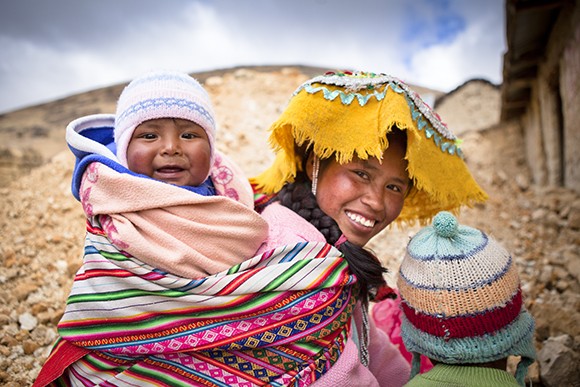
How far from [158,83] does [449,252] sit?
1383 millimetres

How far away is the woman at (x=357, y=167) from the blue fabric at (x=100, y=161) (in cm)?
31

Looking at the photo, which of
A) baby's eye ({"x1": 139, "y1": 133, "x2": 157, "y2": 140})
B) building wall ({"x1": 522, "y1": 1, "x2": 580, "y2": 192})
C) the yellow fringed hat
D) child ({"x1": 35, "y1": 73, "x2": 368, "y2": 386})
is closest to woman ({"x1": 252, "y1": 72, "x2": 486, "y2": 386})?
the yellow fringed hat

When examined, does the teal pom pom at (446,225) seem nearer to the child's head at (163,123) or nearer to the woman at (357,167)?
the woman at (357,167)

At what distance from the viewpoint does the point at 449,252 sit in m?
1.43

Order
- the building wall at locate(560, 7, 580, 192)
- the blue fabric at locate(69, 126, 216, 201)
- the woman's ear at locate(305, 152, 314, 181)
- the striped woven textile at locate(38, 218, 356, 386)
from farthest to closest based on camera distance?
1. the building wall at locate(560, 7, 580, 192)
2. the woman's ear at locate(305, 152, 314, 181)
3. the blue fabric at locate(69, 126, 216, 201)
4. the striped woven textile at locate(38, 218, 356, 386)

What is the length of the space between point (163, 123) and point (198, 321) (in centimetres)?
87

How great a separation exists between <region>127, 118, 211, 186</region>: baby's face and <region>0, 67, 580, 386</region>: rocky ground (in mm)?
1231

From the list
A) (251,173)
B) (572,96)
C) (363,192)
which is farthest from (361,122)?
(572,96)

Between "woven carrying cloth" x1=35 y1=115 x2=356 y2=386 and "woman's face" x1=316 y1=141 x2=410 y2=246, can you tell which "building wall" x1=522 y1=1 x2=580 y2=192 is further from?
"woven carrying cloth" x1=35 y1=115 x2=356 y2=386

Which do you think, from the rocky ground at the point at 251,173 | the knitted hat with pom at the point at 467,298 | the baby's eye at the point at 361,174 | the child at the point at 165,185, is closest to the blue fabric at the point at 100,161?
the child at the point at 165,185

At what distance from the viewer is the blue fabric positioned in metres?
1.53

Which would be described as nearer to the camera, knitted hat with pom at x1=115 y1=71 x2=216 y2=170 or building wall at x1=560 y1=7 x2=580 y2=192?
knitted hat with pom at x1=115 y1=71 x2=216 y2=170

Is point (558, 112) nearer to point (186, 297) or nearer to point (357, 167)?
point (357, 167)

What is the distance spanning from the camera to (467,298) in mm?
1408
